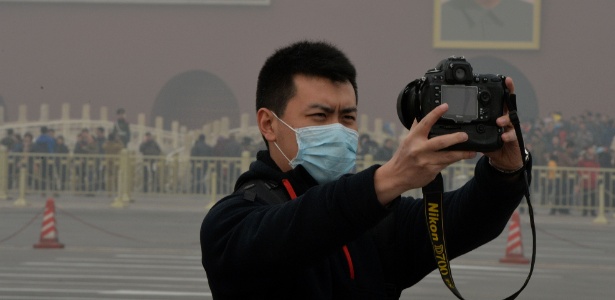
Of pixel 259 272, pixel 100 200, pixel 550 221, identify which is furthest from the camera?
pixel 100 200

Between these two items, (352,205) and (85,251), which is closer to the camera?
(352,205)

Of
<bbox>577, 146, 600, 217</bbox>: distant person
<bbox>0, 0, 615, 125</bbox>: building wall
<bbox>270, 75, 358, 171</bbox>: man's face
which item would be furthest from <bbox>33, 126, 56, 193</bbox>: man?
<bbox>270, 75, 358, 171</bbox>: man's face

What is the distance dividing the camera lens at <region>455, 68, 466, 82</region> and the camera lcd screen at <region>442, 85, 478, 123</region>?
0.06ft

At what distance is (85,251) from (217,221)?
45.3 ft

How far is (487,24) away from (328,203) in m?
29.6

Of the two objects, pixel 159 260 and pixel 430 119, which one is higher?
pixel 430 119

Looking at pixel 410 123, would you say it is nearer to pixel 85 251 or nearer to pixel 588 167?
pixel 85 251

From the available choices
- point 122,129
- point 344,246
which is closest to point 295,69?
point 344,246

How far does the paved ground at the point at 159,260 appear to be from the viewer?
1238 cm

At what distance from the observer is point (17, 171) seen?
25.5 meters

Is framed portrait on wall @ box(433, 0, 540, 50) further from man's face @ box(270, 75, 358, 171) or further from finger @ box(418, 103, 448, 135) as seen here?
finger @ box(418, 103, 448, 135)

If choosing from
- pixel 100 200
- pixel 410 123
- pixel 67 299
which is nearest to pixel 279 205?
pixel 410 123

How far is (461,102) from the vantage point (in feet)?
9.13

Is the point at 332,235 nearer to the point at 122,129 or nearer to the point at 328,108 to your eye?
the point at 328,108
